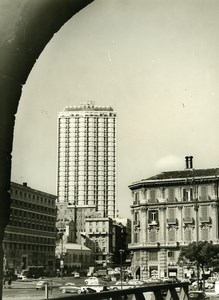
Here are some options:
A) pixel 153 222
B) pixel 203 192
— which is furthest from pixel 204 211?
pixel 153 222

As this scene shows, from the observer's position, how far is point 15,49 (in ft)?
11.5

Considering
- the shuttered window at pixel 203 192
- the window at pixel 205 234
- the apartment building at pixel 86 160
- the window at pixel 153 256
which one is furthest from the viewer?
the apartment building at pixel 86 160

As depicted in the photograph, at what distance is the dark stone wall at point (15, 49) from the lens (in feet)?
11.2

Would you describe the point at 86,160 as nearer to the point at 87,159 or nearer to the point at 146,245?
the point at 87,159

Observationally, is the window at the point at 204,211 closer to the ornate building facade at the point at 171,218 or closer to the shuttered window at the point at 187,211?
the ornate building facade at the point at 171,218

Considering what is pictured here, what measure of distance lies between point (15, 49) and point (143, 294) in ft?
9.68

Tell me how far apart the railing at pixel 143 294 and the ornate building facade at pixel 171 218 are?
161 ft

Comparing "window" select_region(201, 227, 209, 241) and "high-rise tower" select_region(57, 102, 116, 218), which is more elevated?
"high-rise tower" select_region(57, 102, 116, 218)

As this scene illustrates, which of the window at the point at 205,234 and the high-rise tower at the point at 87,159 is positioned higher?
the high-rise tower at the point at 87,159

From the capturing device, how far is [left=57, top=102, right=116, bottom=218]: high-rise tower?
120m

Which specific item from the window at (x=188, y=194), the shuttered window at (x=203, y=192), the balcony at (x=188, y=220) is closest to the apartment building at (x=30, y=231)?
the window at (x=188, y=194)

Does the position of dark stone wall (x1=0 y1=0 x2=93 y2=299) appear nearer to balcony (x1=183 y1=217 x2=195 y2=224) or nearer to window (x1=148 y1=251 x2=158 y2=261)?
balcony (x1=183 y1=217 x2=195 y2=224)

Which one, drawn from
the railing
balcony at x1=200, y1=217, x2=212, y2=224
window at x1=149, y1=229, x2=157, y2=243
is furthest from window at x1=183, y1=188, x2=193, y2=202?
the railing

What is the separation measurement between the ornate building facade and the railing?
4919cm
